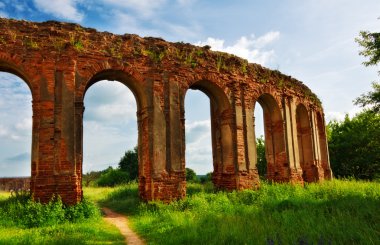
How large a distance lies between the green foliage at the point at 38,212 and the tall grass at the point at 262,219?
4.76 ft

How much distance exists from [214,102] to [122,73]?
413 centimetres

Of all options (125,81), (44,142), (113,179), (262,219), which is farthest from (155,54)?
(113,179)

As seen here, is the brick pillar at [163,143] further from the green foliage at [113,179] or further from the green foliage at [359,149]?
the green foliage at [113,179]

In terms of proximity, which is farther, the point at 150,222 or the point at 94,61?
the point at 94,61

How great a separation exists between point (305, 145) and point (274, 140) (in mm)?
2883

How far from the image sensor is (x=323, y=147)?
64.1 ft

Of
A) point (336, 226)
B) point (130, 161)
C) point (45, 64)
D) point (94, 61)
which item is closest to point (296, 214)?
point (336, 226)

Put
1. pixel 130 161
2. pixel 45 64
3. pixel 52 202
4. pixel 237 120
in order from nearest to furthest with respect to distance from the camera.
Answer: pixel 52 202 < pixel 45 64 < pixel 237 120 < pixel 130 161

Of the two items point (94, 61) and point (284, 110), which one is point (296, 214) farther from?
point (284, 110)

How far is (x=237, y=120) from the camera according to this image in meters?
13.1

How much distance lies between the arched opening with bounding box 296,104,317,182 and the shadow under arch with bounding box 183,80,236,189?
6.06 meters

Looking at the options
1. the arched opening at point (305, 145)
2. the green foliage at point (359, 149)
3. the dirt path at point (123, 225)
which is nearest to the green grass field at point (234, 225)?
the dirt path at point (123, 225)

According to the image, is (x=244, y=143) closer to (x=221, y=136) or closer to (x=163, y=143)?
(x=221, y=136)

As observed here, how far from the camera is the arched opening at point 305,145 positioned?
17.2m
